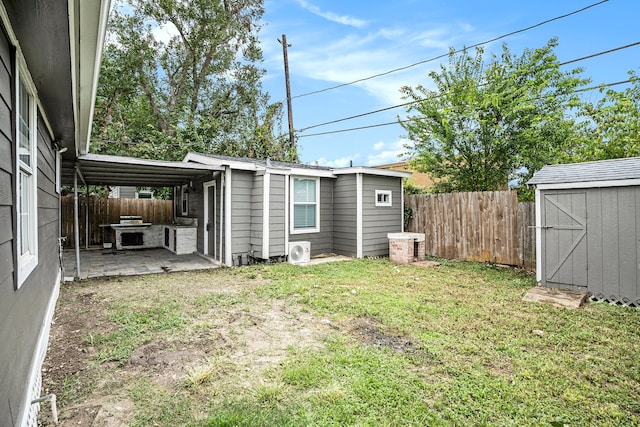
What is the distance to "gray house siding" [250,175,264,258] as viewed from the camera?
735 cm

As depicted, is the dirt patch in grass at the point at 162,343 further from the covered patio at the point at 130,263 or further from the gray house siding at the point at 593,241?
the gray house siding at the point at 593,241

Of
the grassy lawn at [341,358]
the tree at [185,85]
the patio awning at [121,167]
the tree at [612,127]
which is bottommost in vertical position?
the grassy lawn at [341,358]

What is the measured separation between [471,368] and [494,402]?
0.46 meters

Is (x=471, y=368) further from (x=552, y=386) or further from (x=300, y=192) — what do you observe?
(x=300, y=192)

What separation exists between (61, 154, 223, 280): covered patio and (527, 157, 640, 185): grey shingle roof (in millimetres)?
6255

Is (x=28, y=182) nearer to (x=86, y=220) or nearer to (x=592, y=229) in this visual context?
(x=592, y=229)

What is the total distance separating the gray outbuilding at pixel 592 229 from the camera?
4.45 meters

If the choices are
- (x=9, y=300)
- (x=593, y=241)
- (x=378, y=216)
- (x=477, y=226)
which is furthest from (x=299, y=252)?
(x=9, y=300)

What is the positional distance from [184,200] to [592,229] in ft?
34.3

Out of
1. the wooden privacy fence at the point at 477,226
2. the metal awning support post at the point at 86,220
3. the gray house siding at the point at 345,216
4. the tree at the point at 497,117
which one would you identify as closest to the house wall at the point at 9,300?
the gray house siding at the point at 345,216

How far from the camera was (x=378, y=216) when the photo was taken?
343 inches

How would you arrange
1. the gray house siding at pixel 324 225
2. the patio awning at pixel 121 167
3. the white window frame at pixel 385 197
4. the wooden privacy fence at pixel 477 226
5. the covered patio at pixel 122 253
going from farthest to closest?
the white window frame at pixel 385 197 → the gray house siding at pixel 324 225 → the wooden privacy fence at pixel 477 226 → the covered patio at pixel 122 253 → the patio awning at pixel 121 167

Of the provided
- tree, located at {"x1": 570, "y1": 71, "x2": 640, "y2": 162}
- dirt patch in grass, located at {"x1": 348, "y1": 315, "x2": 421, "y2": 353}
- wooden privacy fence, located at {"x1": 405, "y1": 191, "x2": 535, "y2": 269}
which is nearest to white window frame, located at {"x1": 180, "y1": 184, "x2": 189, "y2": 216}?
wooden privacy fence, located at {"x1": 405, "y1": 191, "x2": 535, "y2": 269}

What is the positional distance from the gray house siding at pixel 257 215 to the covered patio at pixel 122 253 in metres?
0.89
